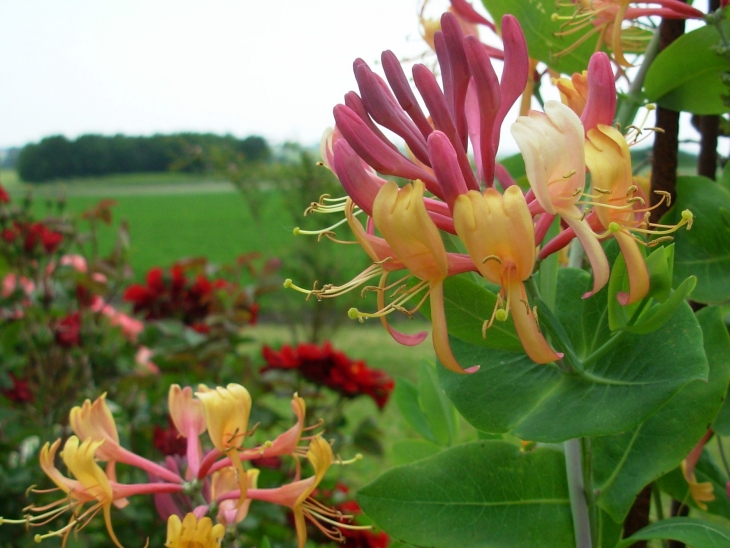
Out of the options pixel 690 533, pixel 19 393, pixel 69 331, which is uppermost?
pixel 690 533

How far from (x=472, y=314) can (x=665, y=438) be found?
18cm

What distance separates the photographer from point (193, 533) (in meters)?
0.49

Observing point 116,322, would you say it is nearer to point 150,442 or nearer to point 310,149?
point 150,442

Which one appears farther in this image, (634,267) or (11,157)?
(11,157)

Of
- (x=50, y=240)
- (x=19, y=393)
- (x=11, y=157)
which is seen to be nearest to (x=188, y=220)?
(x=11, y=157)

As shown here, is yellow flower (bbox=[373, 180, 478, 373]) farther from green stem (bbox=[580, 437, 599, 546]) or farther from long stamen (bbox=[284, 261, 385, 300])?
green stem (bbox=[580, 437, 599, 546])

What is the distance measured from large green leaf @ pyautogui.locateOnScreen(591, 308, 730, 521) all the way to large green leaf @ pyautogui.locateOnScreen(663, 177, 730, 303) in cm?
8

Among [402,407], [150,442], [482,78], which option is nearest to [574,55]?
→ [482,78]

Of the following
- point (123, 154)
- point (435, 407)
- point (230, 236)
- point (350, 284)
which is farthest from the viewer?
point (230, 236)

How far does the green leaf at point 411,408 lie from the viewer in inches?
31.5

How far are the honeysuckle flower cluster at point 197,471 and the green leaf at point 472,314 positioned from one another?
161mm

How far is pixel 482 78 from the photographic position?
16.6 inches

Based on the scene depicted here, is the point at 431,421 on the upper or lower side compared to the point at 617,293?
lower

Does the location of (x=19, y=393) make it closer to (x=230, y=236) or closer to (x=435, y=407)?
(x=435, y=407)
